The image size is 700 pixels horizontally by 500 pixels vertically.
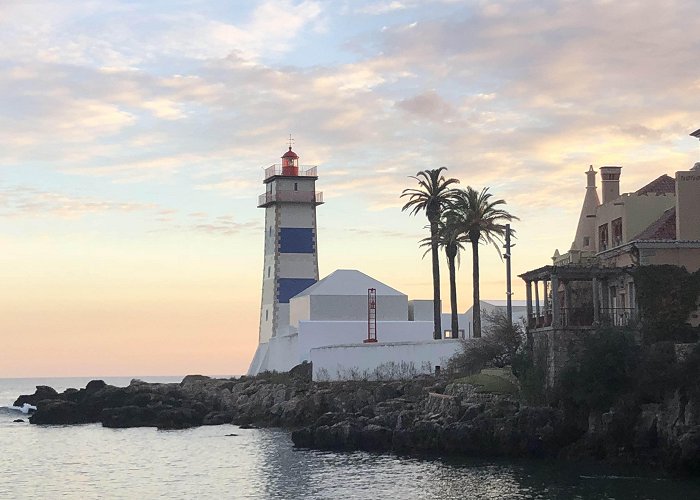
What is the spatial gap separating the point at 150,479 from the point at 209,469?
305 cm

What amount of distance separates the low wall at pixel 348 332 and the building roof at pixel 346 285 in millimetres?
3991

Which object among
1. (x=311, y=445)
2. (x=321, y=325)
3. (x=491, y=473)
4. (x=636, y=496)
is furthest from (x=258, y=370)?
(x=636, y=496)

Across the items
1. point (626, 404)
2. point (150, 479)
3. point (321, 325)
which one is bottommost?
point (150, 479)

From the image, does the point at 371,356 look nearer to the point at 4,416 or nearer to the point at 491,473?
the point at 491,473

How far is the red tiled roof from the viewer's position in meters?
49.9

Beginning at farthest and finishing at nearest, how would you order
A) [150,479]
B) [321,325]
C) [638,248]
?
[321,325], [638,248], [150,479]

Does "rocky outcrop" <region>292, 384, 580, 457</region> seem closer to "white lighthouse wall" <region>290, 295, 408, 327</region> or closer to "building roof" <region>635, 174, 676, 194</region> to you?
"building roof" <region>635, 174, 676, 194</region>

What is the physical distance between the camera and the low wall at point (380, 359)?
59656mm

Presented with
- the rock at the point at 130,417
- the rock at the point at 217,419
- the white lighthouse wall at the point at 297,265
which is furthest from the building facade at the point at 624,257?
the rock at the point at 130,417

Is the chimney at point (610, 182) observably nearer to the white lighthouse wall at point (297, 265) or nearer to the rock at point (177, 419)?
the white lighthouse wall at point (297, 265)

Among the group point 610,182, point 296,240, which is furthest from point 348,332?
point 610,182

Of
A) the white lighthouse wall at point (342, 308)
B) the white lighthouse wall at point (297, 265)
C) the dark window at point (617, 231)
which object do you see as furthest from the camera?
the white lighthouse wall at point (297, 265)

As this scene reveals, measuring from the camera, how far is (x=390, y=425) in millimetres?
49781

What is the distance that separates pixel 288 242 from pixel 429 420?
109ft
